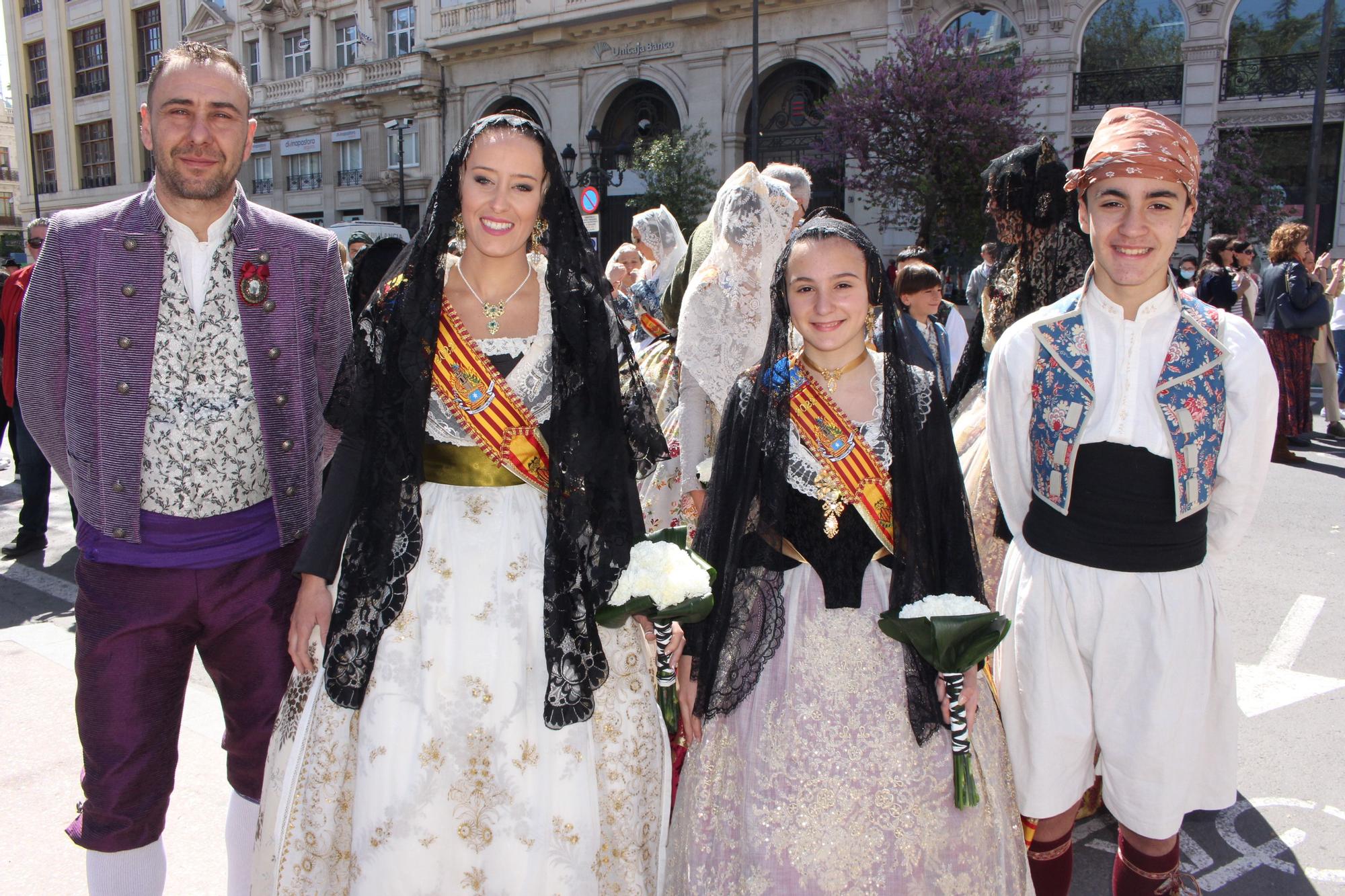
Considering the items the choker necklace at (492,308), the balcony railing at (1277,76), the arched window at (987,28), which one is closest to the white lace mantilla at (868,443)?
the choker necklace at (492,308)

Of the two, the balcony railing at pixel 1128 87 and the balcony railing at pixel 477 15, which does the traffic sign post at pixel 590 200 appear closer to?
the balcony railing at pixel 1128 87

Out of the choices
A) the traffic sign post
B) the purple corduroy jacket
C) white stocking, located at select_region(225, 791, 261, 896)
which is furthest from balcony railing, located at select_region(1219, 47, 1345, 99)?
white stocking, located at select_region(225, 791, 261, 896)

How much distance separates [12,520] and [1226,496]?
801cm

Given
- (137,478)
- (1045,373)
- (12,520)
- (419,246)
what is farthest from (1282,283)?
(12,520)

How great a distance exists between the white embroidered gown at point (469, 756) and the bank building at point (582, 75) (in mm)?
7312

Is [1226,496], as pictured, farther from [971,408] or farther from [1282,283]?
[1282,283]

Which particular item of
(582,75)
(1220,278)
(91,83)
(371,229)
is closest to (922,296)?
(1220,278)

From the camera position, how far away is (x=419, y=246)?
89.7 inches

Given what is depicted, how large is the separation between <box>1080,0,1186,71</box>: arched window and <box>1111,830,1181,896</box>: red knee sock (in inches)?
776

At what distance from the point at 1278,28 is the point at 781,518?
2045 centimetres

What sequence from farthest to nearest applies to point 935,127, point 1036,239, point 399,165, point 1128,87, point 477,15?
1. point 399,165
2. point 477,15
3. point 1128,87
4. point 935,127
5. point 1036,239

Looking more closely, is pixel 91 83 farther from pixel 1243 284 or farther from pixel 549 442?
pixel 549 442

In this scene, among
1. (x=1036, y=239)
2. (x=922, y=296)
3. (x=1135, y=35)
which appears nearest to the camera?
(x=1036, y=239)

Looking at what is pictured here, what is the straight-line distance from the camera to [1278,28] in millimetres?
17641
